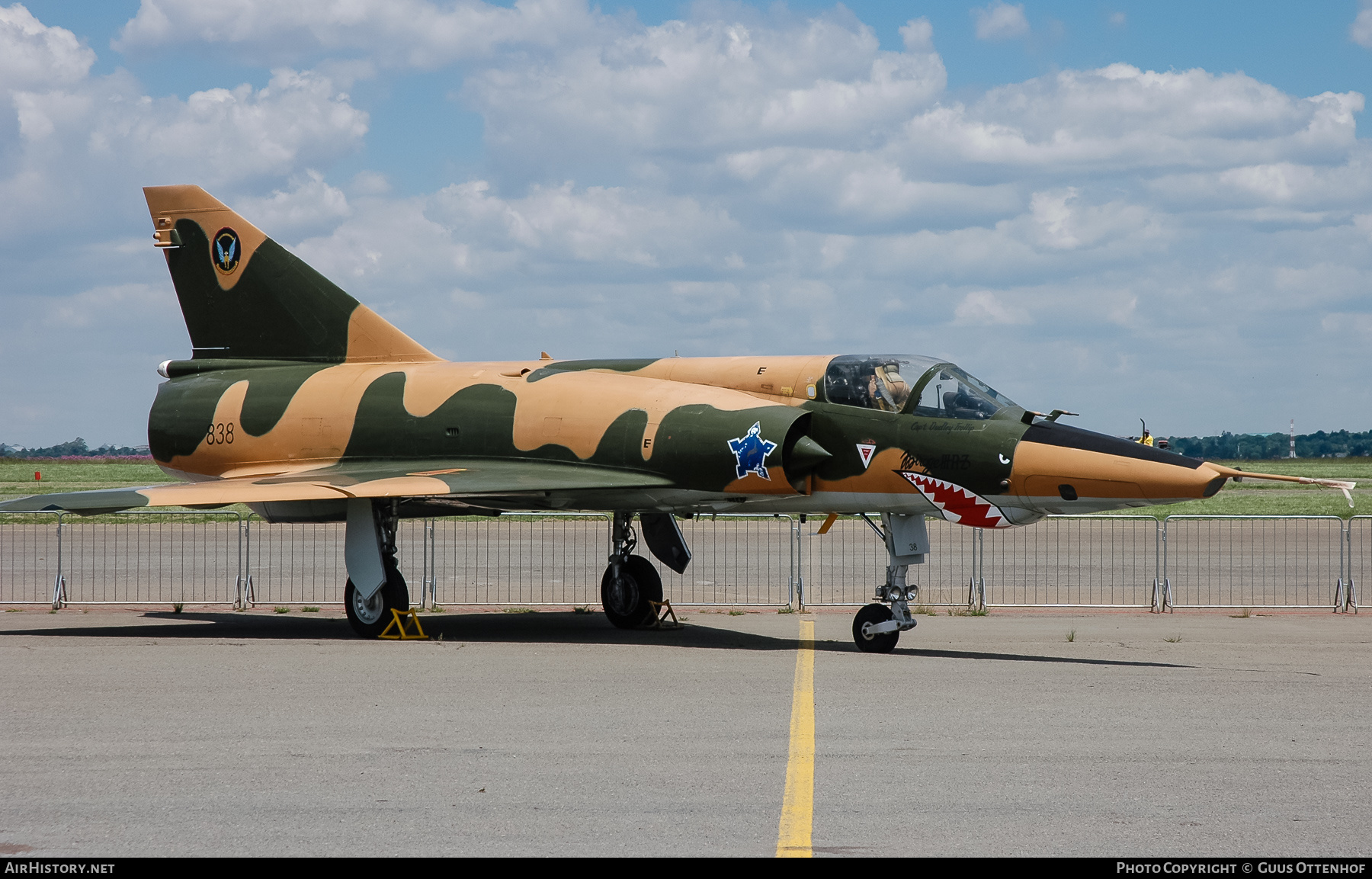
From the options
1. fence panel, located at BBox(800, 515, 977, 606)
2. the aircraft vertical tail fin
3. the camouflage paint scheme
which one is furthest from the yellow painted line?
the aircraft vertical tail fin

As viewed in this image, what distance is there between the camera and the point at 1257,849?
5.34m

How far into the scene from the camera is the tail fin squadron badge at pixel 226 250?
16.8 metres

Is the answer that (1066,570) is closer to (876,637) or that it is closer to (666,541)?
(666,541)

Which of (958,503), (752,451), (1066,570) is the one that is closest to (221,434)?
(752,451)

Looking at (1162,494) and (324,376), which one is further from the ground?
(324,376)

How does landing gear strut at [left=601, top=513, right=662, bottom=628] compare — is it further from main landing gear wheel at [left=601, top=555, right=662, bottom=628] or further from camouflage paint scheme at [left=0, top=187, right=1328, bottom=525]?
camouflage paint scheme at [left=0, top=187, right=1328, bottom=525]

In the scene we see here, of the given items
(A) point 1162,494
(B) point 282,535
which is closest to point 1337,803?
(A) point 1162,494

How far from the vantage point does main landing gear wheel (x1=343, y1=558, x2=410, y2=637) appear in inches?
549

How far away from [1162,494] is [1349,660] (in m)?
2.53

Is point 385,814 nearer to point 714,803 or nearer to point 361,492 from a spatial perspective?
point 714,803

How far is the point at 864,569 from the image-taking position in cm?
2192

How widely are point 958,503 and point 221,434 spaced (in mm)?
9063

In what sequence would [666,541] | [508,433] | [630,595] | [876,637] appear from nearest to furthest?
1. [876,637]
2. [508,433]
3. [630,595]
4. [666,541]

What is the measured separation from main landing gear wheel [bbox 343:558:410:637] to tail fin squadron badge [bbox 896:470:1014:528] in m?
5.55
